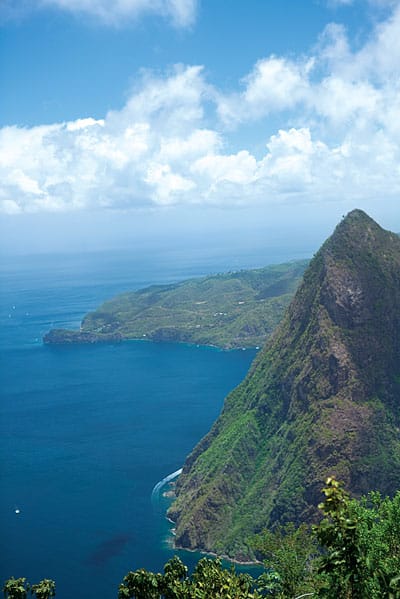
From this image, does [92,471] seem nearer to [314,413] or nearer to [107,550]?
[107,550]

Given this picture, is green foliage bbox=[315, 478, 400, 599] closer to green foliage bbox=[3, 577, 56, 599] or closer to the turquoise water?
green foliage bbox=[3, 577, 56, 599]

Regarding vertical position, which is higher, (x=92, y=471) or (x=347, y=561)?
(x=347, y=561)

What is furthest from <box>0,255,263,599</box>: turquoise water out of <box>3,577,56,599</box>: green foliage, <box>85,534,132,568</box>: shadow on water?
<box>3,577,56,599</box>: green foliage

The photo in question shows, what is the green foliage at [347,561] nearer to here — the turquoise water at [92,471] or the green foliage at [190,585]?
the green foliage at [190,585]

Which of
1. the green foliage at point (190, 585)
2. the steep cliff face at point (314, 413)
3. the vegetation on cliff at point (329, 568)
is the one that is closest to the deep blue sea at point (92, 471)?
the steep cliff face at point (314, 413)

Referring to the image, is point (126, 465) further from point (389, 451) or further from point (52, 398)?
point (52, 398)

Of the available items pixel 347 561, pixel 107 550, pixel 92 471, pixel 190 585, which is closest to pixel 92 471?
pixel 92 471

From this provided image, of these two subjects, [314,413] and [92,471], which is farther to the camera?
[92,471]

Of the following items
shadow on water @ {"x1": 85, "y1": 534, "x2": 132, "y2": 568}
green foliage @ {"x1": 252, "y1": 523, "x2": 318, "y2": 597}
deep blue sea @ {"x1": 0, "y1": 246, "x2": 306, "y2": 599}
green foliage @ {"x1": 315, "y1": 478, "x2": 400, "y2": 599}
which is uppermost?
green foliage @ {"x1": 315, "y1": 478, "x2": 400, "y2": 599}
